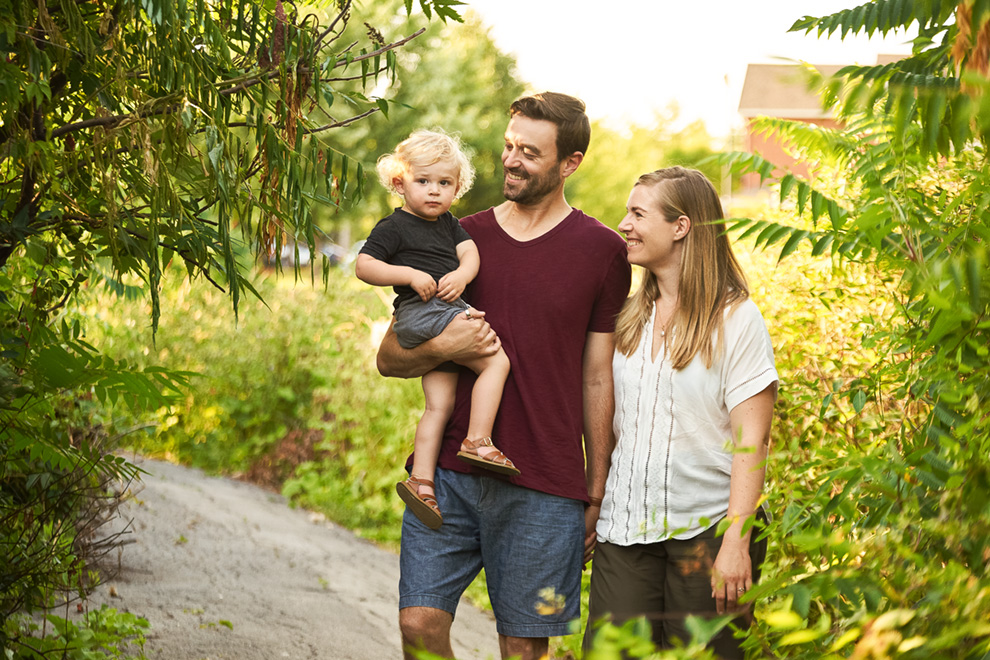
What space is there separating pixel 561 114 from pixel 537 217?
14.9 inches

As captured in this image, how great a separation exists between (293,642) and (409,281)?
9.18 feet

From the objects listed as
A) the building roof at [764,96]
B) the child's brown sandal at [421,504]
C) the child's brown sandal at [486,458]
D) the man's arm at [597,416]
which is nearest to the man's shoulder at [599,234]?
the man's arm at [597,416]

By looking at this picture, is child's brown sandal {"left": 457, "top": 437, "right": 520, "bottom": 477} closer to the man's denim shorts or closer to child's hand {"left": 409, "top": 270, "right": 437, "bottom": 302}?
the man's denim shorts

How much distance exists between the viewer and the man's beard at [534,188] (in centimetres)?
328

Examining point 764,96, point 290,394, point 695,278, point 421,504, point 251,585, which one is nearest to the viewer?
point 695,278

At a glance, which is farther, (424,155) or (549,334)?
(424,155)

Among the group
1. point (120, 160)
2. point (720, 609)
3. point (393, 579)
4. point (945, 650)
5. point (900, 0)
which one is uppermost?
point (900, 0)

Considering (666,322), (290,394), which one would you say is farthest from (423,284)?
(290,394)

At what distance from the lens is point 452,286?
3332 millimetres

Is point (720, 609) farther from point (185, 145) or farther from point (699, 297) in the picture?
point (185, 145)

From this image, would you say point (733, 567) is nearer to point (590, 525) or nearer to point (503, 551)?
point (590, 525)

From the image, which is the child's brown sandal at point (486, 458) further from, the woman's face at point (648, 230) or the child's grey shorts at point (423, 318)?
the woman's face at point (648, 230)

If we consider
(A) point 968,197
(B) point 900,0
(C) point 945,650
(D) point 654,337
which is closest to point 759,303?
(D) point 654,337

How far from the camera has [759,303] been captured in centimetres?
548
